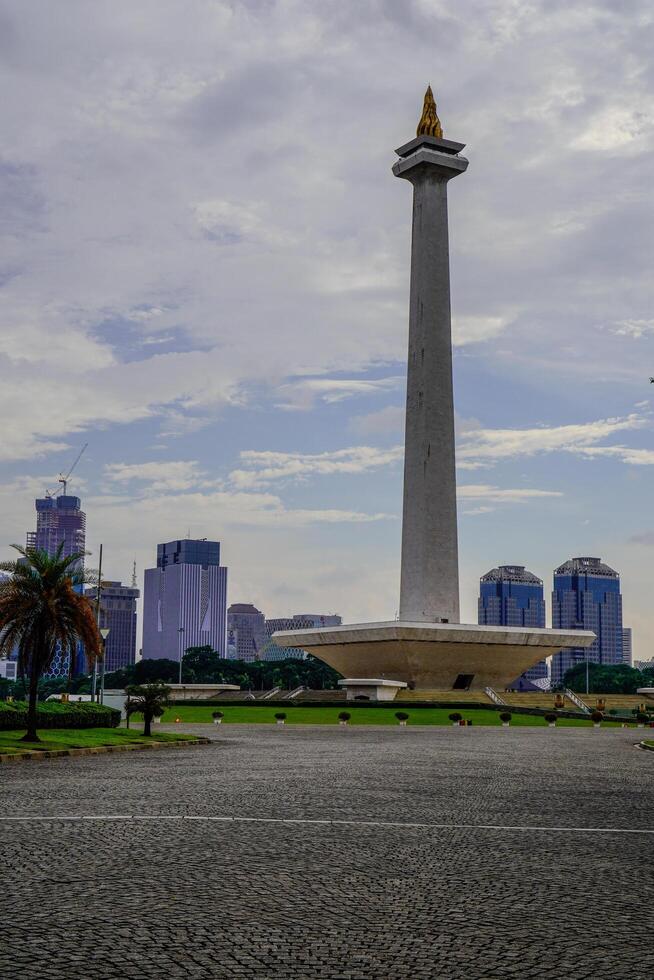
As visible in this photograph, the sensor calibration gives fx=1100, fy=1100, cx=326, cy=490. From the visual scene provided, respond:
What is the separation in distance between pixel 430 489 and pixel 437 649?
10514mm

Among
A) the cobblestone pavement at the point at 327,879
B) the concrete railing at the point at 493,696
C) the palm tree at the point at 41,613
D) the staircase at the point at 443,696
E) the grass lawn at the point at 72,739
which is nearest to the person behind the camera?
the cobblestone pavement at the point at 327,879

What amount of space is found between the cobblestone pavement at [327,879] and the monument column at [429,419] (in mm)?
54588

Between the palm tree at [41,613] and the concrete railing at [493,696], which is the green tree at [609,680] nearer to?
the concrete railing at [493,696]

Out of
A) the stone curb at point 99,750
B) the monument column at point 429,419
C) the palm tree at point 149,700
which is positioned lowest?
the stone curb at point 99,750

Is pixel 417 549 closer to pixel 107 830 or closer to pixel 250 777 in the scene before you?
pixel 250 777

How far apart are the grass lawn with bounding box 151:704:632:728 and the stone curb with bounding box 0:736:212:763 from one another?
17810 mm

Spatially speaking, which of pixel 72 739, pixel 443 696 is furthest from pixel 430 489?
pixel 72 739

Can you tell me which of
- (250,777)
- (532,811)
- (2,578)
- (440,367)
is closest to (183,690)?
(440,367)

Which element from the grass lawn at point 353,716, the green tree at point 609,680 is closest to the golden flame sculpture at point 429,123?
the grass lawn at point 353,716

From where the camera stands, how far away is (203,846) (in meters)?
10.6

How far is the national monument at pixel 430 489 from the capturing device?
7288cm

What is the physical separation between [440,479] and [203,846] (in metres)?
63.3

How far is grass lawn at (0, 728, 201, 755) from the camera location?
2658 cm

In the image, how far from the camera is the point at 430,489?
72.9 meters
